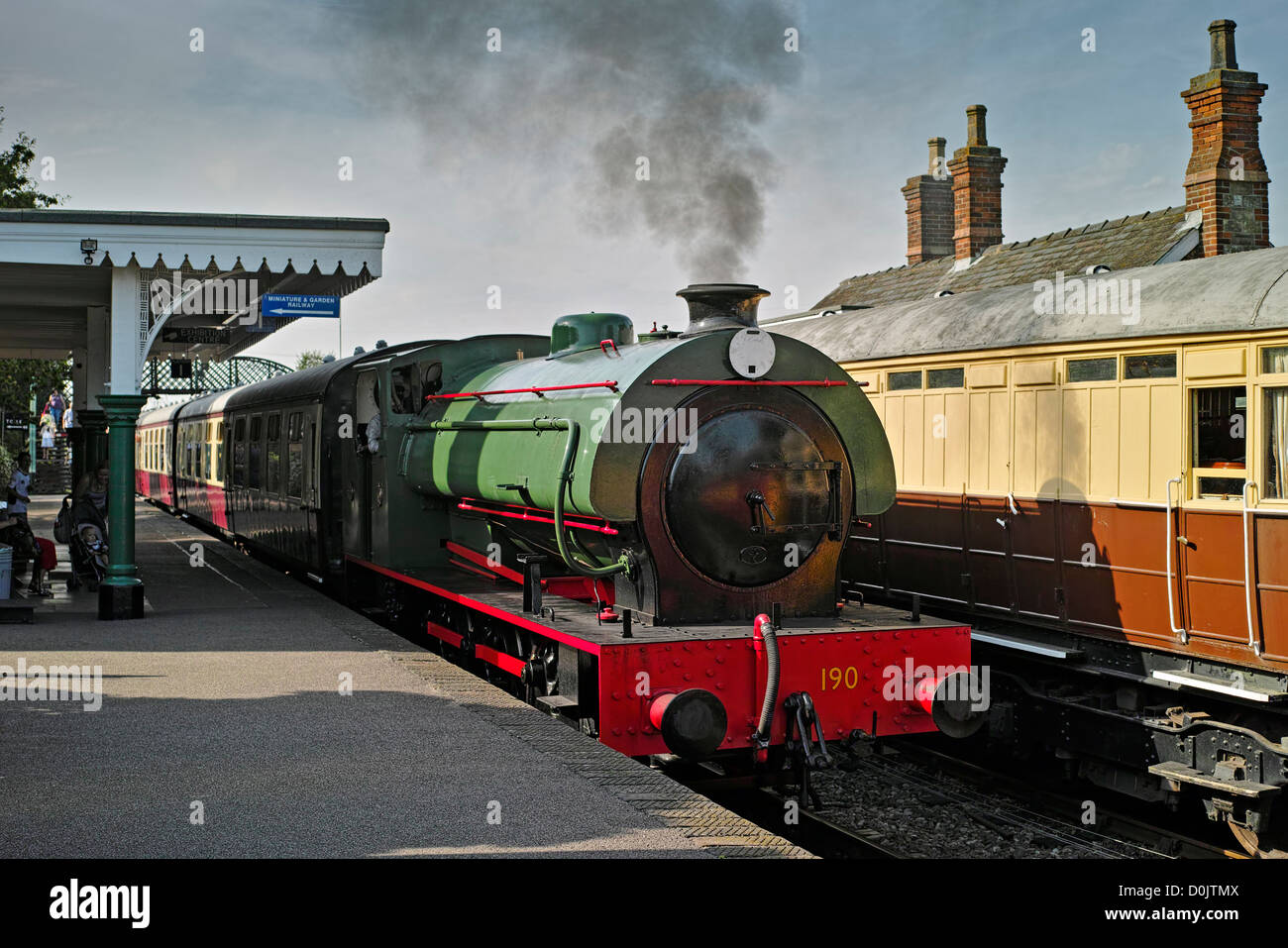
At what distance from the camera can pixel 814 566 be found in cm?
711

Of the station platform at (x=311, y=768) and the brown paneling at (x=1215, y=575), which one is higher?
the brown paneling at (x=1215, y=575)

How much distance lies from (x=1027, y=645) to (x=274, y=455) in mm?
9559

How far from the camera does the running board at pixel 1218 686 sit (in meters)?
6.58

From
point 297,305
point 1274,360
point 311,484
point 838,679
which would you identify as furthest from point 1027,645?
point 297,305

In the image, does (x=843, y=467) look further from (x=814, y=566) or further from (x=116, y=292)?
(x=116, y=292)

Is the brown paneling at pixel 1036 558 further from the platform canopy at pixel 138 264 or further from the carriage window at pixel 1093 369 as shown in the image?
the platform canopy at pixel 138 264

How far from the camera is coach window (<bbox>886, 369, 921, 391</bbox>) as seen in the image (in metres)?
9.62

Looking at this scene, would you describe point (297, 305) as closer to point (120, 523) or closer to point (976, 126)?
point (120, 523)

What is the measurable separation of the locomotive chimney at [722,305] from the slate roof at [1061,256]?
Answer: 4.78 meters

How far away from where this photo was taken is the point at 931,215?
20297 millimetres

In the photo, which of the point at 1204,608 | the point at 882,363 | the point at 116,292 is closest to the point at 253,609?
the point at 116,292

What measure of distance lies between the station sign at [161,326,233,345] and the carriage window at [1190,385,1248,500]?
13524 mm

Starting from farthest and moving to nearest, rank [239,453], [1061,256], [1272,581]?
[239,453], [1061,256], [1272,581]

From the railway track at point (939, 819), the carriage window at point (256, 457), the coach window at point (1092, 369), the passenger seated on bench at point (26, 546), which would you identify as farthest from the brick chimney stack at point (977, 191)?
the passenger seated on bench at point (26, 546)
